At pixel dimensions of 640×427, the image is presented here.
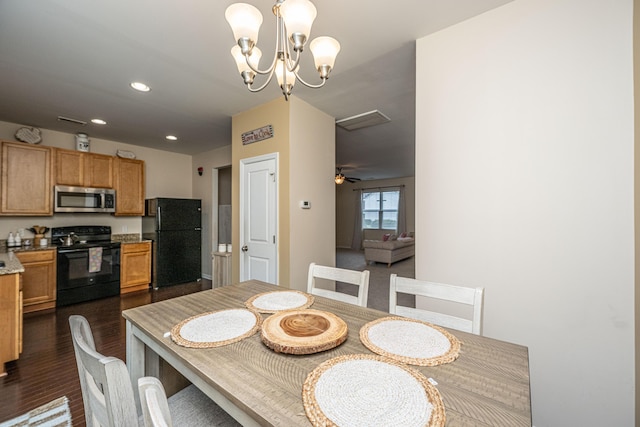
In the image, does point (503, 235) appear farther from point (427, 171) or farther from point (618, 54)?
point (618, 54)

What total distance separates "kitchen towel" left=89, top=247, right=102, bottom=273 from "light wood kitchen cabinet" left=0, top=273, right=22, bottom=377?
184 cm

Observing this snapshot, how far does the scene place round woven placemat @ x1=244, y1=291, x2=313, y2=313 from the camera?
4.32 feet

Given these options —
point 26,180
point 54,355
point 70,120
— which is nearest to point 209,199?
point 70,120

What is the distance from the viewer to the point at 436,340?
986 millimetres

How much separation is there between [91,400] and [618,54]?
2.67 meters

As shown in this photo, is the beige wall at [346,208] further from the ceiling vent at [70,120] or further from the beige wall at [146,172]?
the ceiling vent at [70,120]

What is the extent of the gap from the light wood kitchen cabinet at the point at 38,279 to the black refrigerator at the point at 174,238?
1.22 m

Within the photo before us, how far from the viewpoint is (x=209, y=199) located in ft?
16.6

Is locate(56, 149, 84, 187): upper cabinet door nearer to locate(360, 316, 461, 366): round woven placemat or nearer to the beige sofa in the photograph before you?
locate(360, 316, 461, 366): round woven placemat

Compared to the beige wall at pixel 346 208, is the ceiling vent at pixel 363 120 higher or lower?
higher

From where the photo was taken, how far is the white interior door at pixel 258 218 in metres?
2.94

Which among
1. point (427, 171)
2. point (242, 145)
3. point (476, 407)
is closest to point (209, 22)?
point (242, 145)

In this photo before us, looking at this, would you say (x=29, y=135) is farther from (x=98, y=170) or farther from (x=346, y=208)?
(x=346, y=208)

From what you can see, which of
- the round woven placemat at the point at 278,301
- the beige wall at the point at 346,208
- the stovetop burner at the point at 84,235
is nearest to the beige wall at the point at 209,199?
the stovetop burner at the point at 84,235
